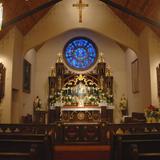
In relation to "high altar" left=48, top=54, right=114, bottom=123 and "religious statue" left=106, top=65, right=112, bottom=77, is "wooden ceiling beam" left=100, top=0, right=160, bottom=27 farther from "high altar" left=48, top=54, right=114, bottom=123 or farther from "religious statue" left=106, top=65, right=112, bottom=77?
"religious statue" left=106, top=65, right=112, bottom=77

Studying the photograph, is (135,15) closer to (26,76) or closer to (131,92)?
(131,92)

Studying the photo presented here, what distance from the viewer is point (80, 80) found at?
1317 centimetres

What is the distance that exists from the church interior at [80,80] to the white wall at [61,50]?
54mm

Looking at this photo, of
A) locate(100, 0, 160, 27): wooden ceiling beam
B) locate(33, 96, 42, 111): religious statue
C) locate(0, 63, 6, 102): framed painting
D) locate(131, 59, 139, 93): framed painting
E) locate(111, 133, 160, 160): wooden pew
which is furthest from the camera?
locate(33, 96, 42, 111): religious statue

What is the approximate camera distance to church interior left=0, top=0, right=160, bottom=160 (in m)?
5.46

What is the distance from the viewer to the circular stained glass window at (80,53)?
14.0m

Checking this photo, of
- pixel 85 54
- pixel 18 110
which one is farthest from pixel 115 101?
pixel 18 110

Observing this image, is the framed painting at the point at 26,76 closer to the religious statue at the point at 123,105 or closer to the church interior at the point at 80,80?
the church interior at the point at 80,80

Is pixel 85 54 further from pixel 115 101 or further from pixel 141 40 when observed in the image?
pixel 141 40

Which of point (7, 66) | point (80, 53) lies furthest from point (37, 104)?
point (7, 66)

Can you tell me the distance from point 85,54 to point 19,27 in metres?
5.00

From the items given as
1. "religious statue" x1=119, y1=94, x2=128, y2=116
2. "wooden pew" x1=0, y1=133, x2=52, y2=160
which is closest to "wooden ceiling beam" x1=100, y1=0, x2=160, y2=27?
"wooden pew" x1=0, y1=133, x2=52, y2=160

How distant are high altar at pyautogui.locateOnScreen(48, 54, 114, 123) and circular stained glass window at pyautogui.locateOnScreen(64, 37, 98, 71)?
0.59 meters

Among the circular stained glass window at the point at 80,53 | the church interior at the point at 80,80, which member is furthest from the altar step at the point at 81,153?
the circular stained glass window at the point at 80,53
